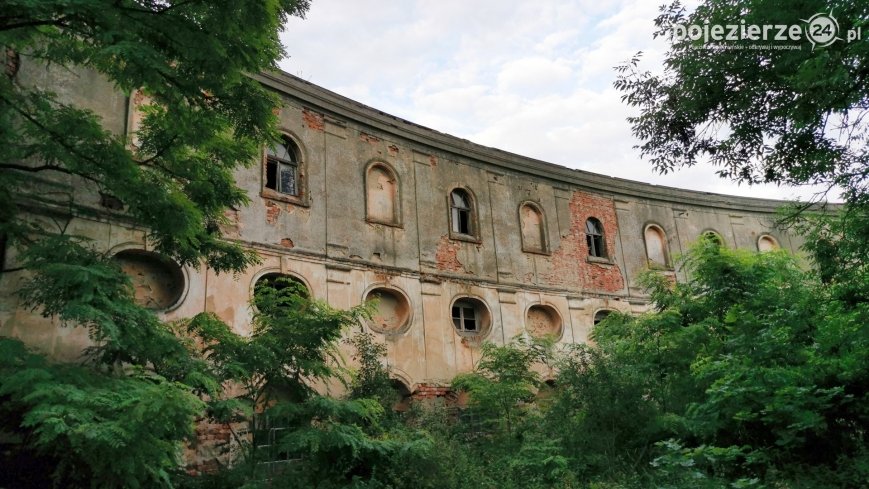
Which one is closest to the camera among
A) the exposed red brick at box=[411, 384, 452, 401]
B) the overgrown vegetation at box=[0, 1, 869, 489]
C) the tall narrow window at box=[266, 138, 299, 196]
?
the overgrown vegetation at box=[0, 1, 869, 489]

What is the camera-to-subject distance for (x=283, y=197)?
40.7 ft

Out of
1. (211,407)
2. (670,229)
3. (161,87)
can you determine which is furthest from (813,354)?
(670,229)

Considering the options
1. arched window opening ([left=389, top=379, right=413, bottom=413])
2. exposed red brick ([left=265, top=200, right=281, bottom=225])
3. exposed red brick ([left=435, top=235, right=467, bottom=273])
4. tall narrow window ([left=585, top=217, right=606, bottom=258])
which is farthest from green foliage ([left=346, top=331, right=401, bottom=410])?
tall narrow window ([left=585, top=217, right=606, bottom=258])

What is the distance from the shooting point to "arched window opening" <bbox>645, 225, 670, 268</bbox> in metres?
19.8

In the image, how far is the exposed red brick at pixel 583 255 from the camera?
57.0 feet

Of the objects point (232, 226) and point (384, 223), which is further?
point (384, 223)

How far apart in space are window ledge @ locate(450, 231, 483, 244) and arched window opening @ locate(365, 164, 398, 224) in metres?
1.75

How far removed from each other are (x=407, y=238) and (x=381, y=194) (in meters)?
1.27

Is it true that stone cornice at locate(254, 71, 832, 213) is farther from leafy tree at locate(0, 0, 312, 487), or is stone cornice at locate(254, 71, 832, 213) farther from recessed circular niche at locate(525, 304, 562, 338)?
leafy tree at locate(0, 0, 312, 487)

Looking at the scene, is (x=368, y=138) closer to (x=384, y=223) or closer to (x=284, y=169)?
(x=384, y=223)

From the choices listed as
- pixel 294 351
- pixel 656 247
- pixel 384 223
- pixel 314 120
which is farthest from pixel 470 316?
pixel 656 247

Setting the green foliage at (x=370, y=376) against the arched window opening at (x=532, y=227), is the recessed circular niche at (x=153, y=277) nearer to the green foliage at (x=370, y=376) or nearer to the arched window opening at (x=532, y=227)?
the green foliage at (x=370, y=376)

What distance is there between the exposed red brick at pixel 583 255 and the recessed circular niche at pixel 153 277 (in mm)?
10070

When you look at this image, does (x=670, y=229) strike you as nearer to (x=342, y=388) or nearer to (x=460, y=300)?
(x=460, y=300)
